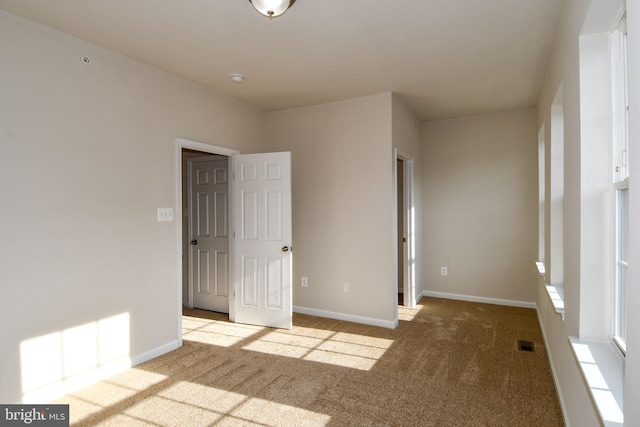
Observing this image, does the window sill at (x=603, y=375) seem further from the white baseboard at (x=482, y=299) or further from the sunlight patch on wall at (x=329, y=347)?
the white baseboard at (x=482, y=299)

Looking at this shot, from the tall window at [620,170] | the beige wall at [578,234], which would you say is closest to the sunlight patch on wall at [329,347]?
the beige wall at [578,234]

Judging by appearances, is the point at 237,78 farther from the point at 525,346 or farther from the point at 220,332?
the point at 525,346

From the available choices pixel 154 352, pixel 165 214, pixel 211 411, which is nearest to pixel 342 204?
pixel 165 214

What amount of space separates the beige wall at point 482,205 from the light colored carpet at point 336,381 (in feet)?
3.56

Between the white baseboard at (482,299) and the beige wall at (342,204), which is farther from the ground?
the beige wall at (342,204)

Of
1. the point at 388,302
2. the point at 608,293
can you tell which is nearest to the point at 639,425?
the point at 608,293

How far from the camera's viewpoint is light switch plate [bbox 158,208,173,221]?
3.29 m

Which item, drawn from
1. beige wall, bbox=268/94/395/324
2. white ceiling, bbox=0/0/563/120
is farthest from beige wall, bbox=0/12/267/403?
beige wall, bbox=268/94/395/324

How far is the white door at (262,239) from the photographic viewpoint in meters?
4.03

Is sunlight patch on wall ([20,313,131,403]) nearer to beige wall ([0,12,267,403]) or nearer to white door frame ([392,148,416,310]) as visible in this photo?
beige wall ([0,12,267,403])

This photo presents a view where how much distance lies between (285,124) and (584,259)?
3.76 m

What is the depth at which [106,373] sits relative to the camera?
113 inches

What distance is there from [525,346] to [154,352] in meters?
3.53

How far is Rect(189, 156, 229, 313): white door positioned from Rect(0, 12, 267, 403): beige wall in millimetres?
1185
